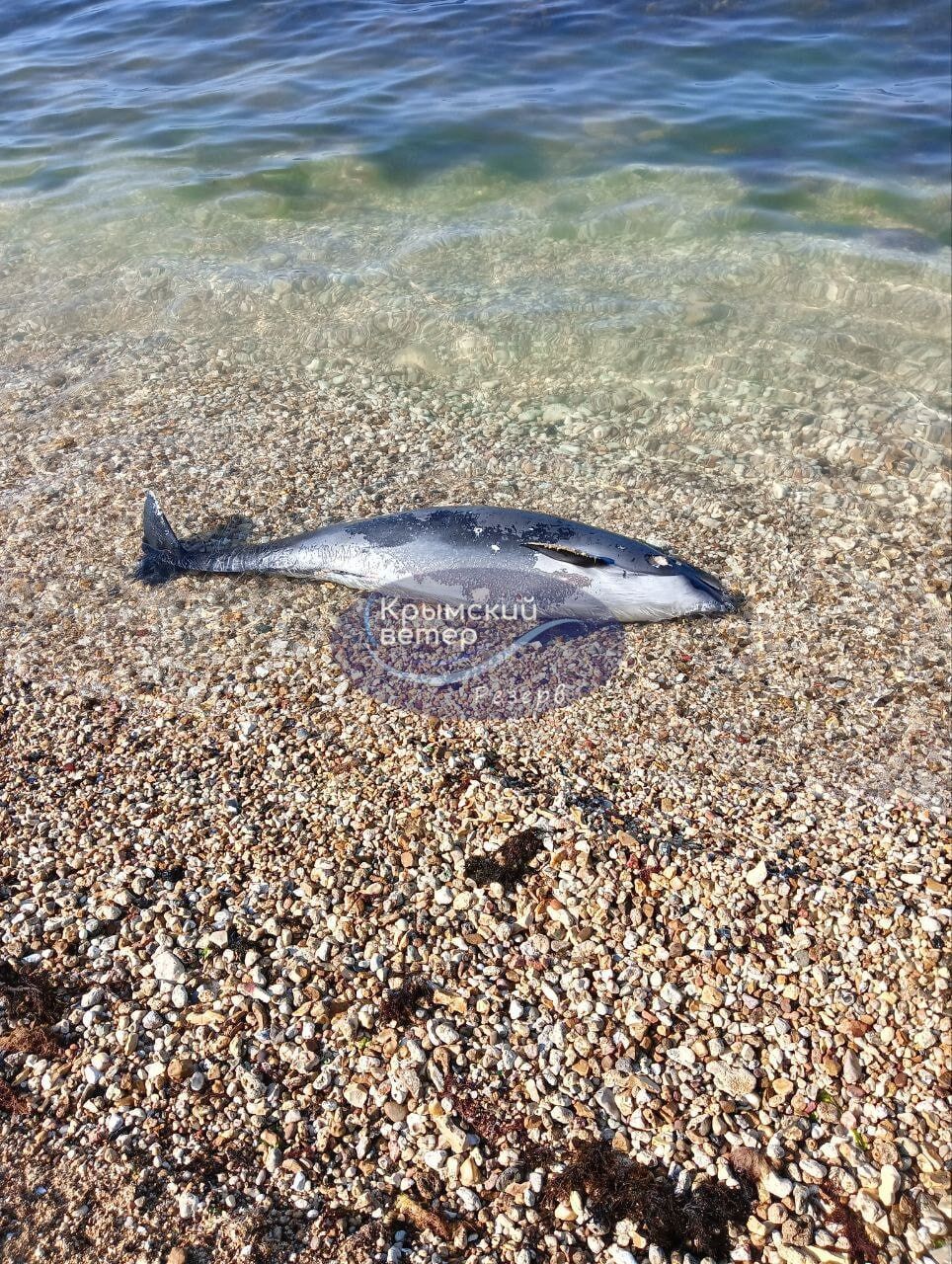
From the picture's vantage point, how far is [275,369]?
32.3 feet

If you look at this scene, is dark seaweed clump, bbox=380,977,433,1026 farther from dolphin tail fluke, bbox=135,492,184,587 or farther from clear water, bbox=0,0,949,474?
clear water, bbox=0,0,949,474

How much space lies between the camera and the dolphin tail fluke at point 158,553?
6.97m

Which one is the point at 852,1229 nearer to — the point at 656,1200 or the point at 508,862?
the point at 656,1200

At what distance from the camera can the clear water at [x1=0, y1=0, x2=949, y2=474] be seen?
1011 centimetres

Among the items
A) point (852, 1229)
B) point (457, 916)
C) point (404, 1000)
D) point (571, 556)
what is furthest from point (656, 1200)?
point (571, 556)

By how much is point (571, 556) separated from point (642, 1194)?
3743 mm

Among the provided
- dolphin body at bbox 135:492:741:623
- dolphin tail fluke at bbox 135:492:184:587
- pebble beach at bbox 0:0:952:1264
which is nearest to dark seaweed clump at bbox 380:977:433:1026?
pebble beach at bbox 0:0:952:1264

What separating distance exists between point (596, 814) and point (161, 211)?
40.3 ft

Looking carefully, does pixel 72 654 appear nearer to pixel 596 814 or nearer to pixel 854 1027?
pixel 596 814

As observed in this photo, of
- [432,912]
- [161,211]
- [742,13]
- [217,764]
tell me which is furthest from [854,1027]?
[742,13]

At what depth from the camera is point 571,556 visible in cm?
614

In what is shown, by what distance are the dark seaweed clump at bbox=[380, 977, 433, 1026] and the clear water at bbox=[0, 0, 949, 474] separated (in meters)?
6.61

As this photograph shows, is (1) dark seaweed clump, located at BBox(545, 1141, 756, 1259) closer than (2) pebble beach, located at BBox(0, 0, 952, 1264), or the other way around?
(1) dark seaweed clump, located at BBox(545, 1141, 756, 1259)

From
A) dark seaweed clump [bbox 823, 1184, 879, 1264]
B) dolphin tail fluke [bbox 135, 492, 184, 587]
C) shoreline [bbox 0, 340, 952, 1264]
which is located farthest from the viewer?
dolphin tail fluke [bbox 135, 492, 184, 587]
